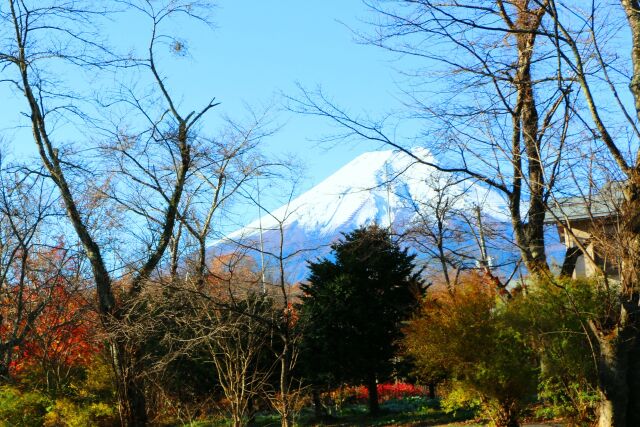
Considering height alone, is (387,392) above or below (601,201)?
below

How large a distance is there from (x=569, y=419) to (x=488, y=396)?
4.59 ft

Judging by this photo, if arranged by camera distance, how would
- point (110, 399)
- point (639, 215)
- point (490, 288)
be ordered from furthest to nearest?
point (110, 399)
point (490, 288)
point (639, 215)

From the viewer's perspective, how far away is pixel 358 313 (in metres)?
20.0

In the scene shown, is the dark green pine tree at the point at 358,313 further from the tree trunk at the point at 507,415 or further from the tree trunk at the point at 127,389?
the tree trunk at the point at 507,415

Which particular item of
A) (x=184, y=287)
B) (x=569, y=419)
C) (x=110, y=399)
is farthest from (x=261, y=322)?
(x=110, y=399)

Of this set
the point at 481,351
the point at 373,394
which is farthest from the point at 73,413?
the point at 481,351

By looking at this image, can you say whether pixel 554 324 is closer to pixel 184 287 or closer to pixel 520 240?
pixel 520 240

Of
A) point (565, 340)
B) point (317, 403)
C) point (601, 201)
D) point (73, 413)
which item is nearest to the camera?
point (601, 201)

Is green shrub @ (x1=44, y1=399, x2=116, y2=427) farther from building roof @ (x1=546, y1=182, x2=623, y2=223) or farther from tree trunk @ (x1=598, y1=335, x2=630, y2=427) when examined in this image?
tree trunk @ (x1=598, y1=335, x2=630, y2=427)

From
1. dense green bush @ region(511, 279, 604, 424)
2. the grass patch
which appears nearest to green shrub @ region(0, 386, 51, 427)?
the grass patch

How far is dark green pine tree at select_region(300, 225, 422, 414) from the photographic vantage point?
1983 centimetres

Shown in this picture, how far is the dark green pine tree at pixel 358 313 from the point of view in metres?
19.8

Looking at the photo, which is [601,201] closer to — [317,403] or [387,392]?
[317,403]

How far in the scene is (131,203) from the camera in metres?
18.9
